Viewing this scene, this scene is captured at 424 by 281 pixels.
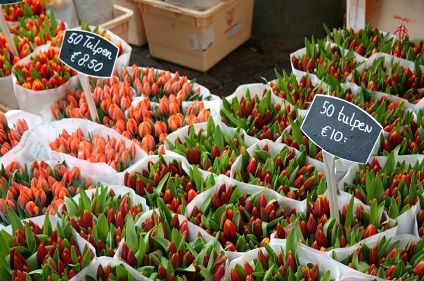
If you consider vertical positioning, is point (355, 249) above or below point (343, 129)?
below

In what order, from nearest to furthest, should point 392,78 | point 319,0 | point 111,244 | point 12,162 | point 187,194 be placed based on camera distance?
point 111,244 < point 187,194 < point 12,162 < point 392,78 < point 319,0

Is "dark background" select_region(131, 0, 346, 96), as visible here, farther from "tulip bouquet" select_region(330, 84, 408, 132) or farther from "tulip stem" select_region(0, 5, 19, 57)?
"tulip bouquet" select_region(330, 84, 408, 132)

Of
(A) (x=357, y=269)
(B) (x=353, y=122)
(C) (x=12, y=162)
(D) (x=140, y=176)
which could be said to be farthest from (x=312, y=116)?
(C) (x=12, y=162)

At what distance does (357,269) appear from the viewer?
1315mm

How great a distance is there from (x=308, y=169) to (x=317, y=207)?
19 cm

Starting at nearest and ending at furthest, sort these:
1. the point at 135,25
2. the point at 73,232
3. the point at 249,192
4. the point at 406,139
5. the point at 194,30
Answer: the point at 73,232, the point at 249,192, the point at 406,139, the point at 194,30, the point at 135,25

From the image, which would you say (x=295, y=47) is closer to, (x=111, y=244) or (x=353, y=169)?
(x=353, y=169)

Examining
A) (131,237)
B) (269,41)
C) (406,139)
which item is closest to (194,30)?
(269,41)

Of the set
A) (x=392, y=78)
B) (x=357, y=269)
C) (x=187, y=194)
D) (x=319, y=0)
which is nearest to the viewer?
(x=357, y=269)

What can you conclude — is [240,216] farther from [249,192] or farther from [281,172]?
[281,172]

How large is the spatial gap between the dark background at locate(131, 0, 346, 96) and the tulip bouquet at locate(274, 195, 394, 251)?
230 cm

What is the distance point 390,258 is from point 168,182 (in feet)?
2.03

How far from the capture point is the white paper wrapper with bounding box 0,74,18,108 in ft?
7.64

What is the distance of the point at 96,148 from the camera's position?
1780 millimetres
